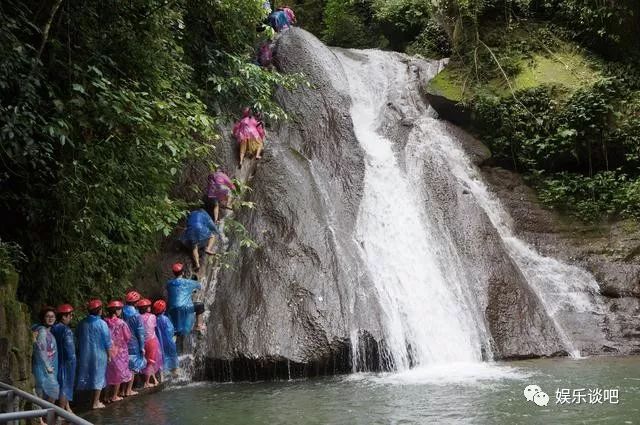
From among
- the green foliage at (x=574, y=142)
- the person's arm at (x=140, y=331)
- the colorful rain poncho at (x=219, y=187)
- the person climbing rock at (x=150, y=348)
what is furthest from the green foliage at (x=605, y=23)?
the person's arm at (x=140, y=331)

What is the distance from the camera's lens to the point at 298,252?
10.8 metres

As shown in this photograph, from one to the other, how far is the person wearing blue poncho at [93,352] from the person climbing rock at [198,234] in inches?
107

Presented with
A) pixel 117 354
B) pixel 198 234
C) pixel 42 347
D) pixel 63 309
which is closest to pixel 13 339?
pixel 42 347

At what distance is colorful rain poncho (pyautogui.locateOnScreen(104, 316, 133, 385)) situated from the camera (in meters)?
8.20

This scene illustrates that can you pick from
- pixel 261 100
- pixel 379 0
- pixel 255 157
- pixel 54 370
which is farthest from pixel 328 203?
pixel 379 0

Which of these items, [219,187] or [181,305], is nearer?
[181,305]

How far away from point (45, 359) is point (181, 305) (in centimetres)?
265

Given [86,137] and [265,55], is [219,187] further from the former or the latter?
[265,55]

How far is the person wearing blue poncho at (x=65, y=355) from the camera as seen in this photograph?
7500 millimetres

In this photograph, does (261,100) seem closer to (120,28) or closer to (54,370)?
(120,28)

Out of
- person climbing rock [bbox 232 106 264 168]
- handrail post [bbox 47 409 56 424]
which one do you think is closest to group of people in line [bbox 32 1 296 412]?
person climbing rock [bbox 232 106 264 168]

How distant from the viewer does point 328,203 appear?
40.9ft

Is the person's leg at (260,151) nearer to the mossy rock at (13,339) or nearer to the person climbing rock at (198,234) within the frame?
the person climbing rock at (198,234)

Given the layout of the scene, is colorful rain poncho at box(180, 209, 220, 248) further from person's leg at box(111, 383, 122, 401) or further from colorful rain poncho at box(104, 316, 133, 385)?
person's leg at box(111, 383, 122, 401)
